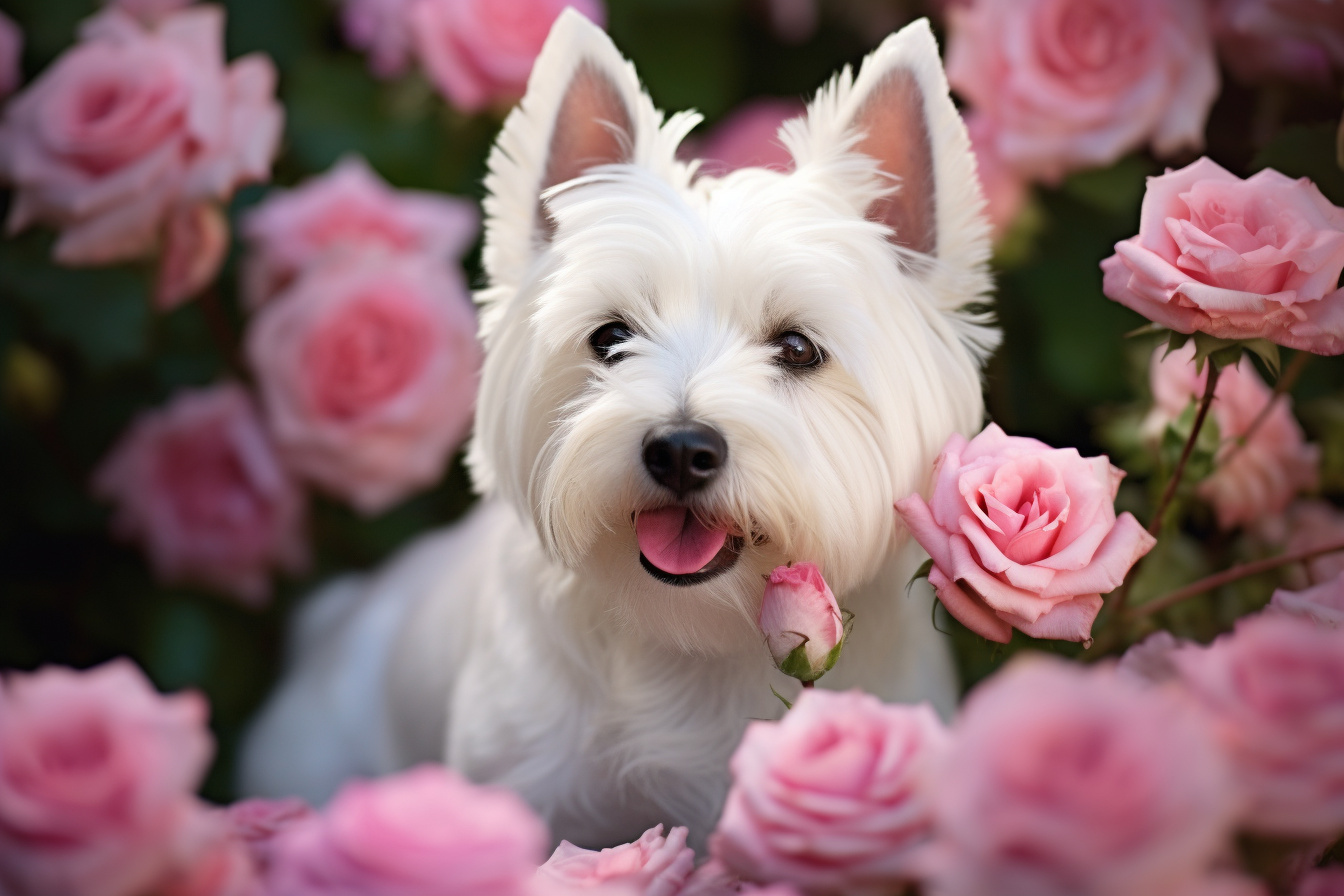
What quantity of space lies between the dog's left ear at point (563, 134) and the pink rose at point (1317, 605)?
86 cm

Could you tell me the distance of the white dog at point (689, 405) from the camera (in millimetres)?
1241

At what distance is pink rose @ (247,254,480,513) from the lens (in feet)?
6.63

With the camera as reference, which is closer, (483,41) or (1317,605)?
(1317,605)

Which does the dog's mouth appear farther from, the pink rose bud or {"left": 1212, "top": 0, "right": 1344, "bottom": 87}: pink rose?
{"left": 1212, "top": 0, "right": 1344, "bottom": 87}: pink rose

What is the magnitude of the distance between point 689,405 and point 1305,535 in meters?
0.99

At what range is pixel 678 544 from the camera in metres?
1.27

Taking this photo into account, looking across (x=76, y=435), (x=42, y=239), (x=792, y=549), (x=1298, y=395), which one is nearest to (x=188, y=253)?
(x=42, y=239)

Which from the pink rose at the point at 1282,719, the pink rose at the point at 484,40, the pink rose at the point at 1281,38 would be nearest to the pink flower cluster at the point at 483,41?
the pink rose at the point at 484,40

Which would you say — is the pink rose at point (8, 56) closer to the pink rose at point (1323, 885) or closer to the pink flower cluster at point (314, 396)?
the pink flower cluster at point (314, 396)

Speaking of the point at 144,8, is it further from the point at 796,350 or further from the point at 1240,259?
the point at 1240,259

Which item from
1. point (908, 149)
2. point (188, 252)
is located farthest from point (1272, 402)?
point (188, 252)

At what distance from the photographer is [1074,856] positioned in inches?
Result: 25.1

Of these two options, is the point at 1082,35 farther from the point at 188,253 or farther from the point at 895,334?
the point at 188,253

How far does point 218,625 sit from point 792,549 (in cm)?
139
